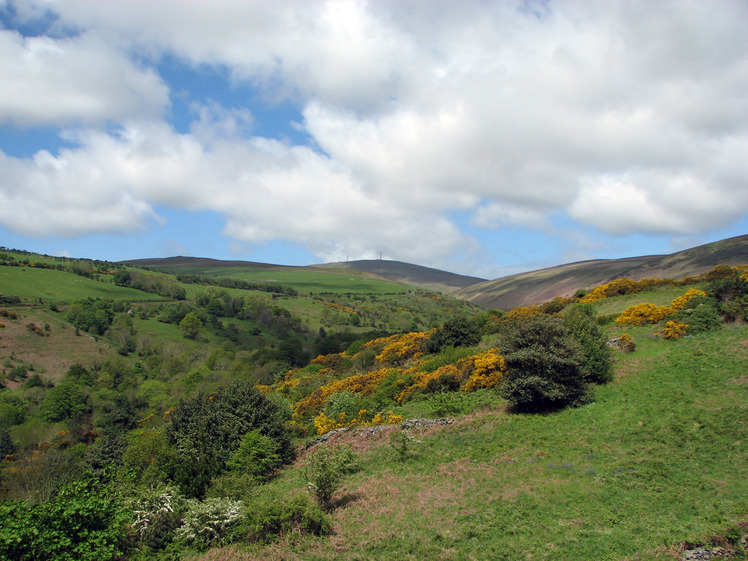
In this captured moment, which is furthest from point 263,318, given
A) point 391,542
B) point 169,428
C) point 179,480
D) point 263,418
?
point 391,542

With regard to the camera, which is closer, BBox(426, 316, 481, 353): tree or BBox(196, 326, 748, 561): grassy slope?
BBox(196, 326, 748, 561): grassy slope

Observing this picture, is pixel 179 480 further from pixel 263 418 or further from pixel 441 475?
pixel 441 475

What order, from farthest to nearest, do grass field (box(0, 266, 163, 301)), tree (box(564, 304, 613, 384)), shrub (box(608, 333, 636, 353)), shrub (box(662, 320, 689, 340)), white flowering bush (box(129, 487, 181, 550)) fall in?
grass field (box(0, 266, 163, 301)), shrub (box(608, 333, 636, 353)), shrub (box(662, 320, 689, 340)), tree (box(564, 304, 613, 384)), white flowering bush (box(129, 487, 181, 550))

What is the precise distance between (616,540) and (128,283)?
7028 inches

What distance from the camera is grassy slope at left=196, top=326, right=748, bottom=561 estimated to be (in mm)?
13758

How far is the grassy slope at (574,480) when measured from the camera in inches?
542

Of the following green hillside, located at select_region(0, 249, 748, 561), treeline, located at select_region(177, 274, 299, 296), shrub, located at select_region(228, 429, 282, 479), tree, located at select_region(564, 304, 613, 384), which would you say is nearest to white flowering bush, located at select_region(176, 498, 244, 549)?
green hillside, located at select_region(0, 249, 748, 561)

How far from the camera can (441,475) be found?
21.0m

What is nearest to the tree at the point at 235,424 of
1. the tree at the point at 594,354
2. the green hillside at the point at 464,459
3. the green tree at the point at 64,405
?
the green hillside at the point at 464,459

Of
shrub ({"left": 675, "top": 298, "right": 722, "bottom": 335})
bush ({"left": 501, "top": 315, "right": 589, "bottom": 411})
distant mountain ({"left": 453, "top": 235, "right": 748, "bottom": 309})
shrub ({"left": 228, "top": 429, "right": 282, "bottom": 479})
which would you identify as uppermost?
distant mountain ({"left": 453, "top": 235, "right": 748, "bottom": 309})

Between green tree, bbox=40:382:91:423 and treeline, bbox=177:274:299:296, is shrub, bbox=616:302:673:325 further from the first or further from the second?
treeline, bbox=177:274:299:296

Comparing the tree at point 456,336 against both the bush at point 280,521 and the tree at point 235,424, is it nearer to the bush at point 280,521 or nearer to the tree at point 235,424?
the tree at point 235,424

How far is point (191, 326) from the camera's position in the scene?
123375mm

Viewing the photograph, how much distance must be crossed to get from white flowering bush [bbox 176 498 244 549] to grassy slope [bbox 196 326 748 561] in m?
1.46
